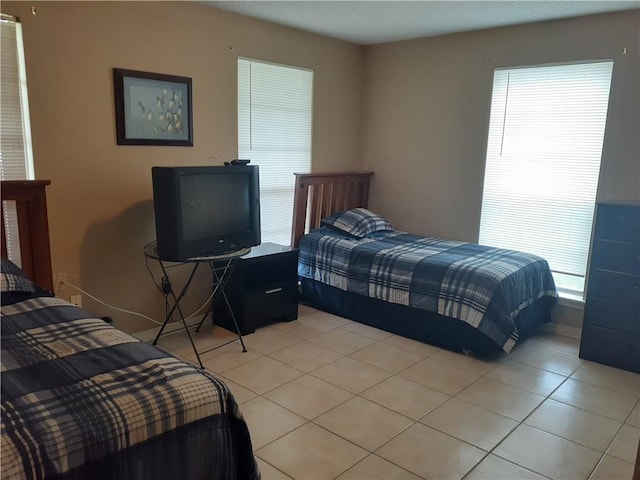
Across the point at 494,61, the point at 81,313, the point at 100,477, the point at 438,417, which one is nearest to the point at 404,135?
the point at 494,61

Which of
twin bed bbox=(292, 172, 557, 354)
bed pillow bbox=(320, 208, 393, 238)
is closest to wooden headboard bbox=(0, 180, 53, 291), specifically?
twin bed bbox=(292, 172, 557, 354)

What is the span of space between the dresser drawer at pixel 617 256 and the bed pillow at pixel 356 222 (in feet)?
5.40

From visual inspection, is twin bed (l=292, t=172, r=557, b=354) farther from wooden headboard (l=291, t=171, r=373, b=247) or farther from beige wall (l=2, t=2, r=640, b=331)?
beige wall (l=2, t=2, r=640, b=331)

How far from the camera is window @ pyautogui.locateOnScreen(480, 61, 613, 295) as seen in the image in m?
3.37

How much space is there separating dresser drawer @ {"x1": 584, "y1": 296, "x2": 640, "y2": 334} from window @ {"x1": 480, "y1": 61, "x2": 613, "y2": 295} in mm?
548

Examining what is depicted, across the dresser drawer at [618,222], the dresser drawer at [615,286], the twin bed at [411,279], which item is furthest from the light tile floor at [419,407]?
the dresser drawer at [618,222]

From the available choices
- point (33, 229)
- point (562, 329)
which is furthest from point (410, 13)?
point (33, 229)

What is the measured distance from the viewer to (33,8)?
8.34 ft

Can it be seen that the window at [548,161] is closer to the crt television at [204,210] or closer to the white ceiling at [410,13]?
the white ceiling at [410,13]

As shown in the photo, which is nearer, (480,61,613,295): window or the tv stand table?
the tv stand table

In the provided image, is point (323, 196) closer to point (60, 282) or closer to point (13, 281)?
point (60, 282)

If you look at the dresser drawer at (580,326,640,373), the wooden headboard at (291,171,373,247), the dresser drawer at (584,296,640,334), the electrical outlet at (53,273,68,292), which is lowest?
the dresser drawer at (580,326,640,373)

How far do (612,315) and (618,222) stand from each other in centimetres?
55

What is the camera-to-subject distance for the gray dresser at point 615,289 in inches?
113
